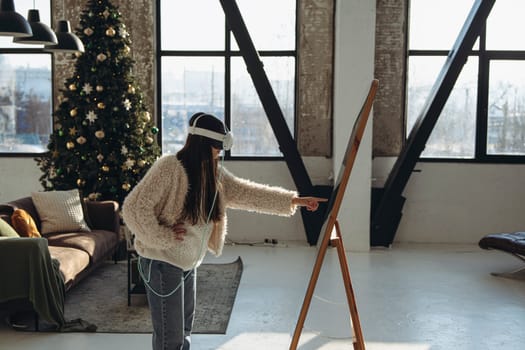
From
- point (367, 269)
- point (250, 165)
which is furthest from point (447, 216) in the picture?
point (250, 165)

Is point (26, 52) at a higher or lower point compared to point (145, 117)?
higher

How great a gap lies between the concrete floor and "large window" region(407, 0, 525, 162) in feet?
4.98

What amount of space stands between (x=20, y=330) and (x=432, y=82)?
591 cm

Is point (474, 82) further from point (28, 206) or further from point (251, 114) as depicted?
point (28, 206)

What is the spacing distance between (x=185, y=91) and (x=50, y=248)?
3597 millimetres

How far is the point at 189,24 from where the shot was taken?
8383 mm

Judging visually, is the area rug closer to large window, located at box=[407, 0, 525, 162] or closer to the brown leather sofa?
Answer: the brown leather sofa

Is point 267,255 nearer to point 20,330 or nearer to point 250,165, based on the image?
point 250,165

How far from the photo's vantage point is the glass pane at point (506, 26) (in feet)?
26.7

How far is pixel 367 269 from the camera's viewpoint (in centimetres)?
667

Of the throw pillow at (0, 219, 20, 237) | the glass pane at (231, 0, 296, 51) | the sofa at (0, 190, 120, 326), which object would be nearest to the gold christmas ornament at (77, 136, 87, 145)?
the sofa at (0, 190, 120, 326)

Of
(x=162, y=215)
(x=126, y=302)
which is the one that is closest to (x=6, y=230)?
(x=126, y=302)

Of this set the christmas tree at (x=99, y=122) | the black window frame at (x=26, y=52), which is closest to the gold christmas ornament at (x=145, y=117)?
the christmas tree at (x=99, y=122)

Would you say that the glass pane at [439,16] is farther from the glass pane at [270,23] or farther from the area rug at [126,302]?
the area rug at [126,302]
